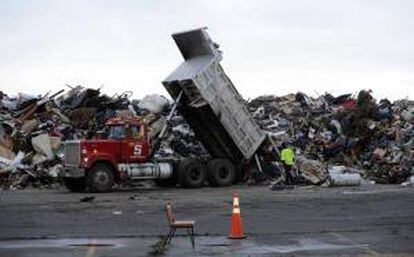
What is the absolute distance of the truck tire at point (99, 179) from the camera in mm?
30203

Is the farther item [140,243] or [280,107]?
[280,107]

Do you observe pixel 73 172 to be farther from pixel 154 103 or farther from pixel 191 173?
pixel 154 103

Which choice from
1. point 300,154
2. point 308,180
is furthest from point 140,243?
point 300,154

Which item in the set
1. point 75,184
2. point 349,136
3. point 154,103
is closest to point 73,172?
point 75,184

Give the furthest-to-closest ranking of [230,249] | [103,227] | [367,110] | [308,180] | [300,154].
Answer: [367,110], [300,154], [308,180], [103,227], [230,249]

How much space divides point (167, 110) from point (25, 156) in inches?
285

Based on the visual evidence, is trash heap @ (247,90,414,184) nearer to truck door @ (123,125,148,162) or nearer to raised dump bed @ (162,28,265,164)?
raised dump bed @ (162,28,265,164)

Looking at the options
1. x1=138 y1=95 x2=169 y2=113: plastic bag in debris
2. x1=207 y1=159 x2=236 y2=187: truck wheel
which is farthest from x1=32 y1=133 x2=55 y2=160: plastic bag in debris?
x1=207 y1=159 x2=236 y2=187: truck wheel

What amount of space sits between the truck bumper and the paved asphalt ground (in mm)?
1306

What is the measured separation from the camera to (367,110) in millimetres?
41500

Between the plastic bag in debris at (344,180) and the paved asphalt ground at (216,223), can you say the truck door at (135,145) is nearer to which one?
the paved asphalt ground at (216,223)

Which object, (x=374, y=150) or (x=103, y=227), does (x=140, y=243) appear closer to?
(x=103, y=227)

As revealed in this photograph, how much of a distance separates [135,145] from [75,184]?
2585 mm

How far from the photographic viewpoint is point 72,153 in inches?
1207
